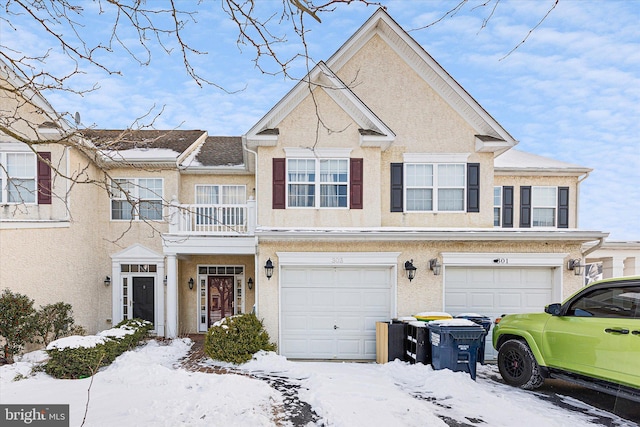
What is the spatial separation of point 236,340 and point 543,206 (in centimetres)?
1239

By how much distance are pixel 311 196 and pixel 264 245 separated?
199 centimetres

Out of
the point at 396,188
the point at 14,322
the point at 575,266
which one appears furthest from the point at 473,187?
the point at 14,322

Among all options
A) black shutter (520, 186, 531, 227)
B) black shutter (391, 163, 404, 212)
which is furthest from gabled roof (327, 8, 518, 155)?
black shutter (520, 186, 531, 227)

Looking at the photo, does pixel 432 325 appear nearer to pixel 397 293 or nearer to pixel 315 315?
A: pixel 397 293

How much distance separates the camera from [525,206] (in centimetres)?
1461

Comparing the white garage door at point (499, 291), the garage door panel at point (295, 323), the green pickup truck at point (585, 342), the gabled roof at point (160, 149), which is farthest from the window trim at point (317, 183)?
the green pickup truck at point (585, 342)

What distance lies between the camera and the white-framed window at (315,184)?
10898 millimetres

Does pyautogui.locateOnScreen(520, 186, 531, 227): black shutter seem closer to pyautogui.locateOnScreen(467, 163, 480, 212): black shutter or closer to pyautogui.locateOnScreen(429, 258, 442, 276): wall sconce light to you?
pyautogui.locateOnScreen(467, 163, 480, 212): black shutter

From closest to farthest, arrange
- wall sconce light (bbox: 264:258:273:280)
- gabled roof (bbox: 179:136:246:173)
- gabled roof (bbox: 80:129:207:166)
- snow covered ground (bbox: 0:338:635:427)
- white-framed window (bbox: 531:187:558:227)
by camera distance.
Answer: snow covered ground (bbox: 0:338:635:427) → wall sconce light (bbox: 264:258:273:280) → gabled roof (bbox: 80:129:207:166) → gabled roof (bbox: 179:136:246:173) → white-framed window (bbox: 531:187:558:227)

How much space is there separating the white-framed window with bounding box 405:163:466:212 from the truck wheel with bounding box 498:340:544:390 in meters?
4.62

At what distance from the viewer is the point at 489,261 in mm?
10141

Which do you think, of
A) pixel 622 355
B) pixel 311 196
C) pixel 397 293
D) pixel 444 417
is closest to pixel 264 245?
pixel 311 196

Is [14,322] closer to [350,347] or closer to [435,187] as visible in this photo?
[350,347]

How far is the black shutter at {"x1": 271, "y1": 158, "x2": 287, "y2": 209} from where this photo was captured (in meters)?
10.8
